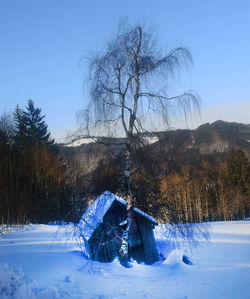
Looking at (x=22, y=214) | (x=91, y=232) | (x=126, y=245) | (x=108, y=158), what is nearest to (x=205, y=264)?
(x=126, y=245)

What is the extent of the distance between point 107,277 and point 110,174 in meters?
3.00

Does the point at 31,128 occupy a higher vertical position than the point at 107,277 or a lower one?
higher

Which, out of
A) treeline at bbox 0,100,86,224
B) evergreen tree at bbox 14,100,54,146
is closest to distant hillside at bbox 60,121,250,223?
treeline at bbox 0,100,86,224

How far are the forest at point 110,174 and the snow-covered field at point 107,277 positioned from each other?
154 cm

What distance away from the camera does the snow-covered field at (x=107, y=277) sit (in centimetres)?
608

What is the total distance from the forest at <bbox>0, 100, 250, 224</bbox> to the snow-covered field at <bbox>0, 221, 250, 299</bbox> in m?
1.54

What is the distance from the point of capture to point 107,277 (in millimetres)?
7547

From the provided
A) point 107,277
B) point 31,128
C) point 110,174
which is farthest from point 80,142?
point 31,128

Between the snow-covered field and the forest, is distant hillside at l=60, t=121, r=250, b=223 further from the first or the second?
the snow-covered field

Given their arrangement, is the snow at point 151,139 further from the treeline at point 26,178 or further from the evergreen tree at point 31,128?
the evergreen tree at point 31,128

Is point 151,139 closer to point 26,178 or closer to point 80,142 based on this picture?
point 80,142

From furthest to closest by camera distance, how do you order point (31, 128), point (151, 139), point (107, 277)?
point (31, 128)
point (151, 139)
point (107, 277)

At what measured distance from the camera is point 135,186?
8.95 meters

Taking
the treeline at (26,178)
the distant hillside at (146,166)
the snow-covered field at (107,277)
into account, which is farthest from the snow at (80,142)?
the treeline at (26,178)
